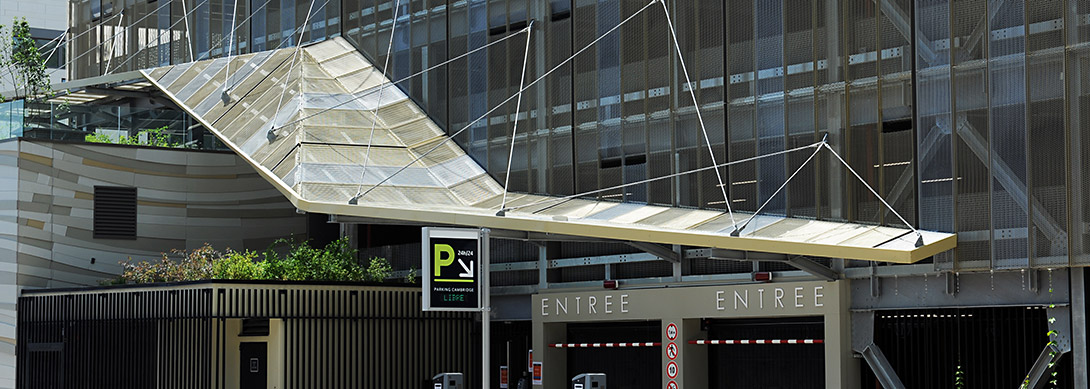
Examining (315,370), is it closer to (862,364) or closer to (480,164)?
(480,164)

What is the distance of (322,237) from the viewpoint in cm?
3331

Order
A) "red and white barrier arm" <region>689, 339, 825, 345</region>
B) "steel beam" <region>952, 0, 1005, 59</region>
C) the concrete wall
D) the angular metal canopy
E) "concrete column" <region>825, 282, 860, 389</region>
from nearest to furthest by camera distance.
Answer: "steel beam" <region>952, 0, 1005, 59</region> → the angular metal canopy → "concrete column" <region>825, 282, 860, 389</region> → "red and white barrier arm" <region>689, 339, 825, 345</region> → the concrete wall

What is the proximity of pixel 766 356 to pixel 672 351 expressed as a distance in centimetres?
177

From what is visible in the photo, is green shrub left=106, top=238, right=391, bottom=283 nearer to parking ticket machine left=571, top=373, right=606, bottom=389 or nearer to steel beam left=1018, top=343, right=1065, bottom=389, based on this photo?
parking ticket machine left=571, top=373, right=606, bottom=389

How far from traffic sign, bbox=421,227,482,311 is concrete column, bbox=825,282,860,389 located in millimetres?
5812

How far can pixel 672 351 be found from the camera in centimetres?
2373

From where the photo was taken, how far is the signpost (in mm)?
18328

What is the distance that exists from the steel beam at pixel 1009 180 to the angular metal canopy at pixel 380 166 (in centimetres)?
101

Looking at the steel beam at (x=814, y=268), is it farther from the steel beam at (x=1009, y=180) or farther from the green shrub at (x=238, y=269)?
the green shrub at (x=238, y=269)

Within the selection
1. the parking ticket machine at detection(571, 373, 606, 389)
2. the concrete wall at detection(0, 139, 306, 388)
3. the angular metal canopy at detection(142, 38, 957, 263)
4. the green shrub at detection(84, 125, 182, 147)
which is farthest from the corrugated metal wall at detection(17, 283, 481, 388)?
the parking ticket machine at detection(571, 373, 606, 389)

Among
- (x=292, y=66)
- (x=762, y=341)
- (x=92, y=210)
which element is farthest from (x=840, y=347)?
(x=92, y=210)

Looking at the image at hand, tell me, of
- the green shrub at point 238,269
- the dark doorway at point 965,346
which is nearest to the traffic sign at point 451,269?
the dark doorway at point 965,346

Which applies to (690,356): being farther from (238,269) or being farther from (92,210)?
(92,210)

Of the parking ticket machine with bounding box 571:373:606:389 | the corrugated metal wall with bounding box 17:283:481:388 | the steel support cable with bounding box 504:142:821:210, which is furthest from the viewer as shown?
the corrugated metal wall with bounding box 17:283:481:388
